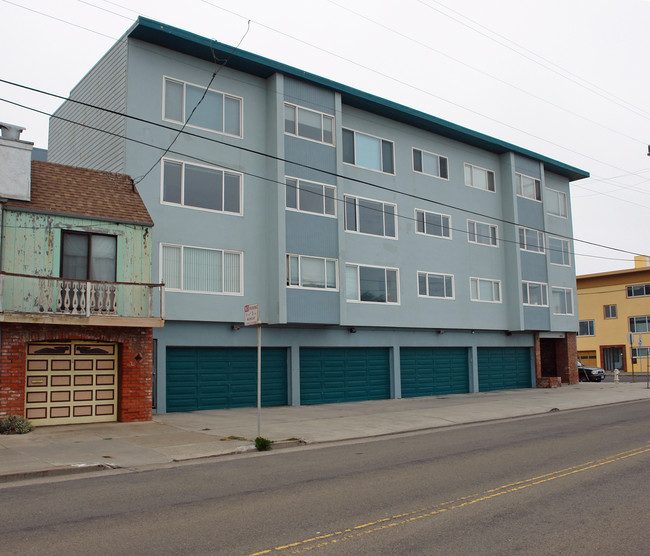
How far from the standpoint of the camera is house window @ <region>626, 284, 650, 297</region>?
5403cm

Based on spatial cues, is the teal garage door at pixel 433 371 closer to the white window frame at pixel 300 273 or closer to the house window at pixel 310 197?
the white window frame at pixel 300 273

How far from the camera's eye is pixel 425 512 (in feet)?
24.0

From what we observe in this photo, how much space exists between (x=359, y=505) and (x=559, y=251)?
30.3 m

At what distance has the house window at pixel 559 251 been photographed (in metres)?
34.5

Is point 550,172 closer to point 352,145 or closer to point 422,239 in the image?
point 422,239

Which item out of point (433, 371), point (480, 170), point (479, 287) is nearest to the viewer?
point (433, 371)

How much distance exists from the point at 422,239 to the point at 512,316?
7.10 meters

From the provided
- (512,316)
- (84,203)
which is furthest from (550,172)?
(84,203)

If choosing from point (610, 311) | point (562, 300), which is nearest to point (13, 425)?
point (562, 300)

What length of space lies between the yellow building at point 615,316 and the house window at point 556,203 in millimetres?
22197

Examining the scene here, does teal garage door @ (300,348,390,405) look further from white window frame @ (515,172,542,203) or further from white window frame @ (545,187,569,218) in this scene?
white window frame @ (545,187,569,218)

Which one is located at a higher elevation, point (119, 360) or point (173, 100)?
point (173, 100)

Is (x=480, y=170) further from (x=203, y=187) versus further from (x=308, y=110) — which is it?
(x=203, y=187)

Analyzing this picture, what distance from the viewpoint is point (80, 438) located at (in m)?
14.4
